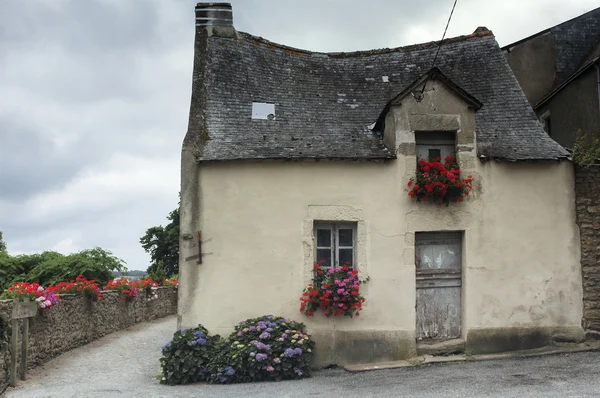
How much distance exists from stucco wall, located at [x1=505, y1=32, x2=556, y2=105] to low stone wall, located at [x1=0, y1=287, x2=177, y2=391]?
455 inches

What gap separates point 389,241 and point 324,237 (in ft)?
3.61

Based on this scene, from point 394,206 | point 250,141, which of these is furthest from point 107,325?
point 394,206

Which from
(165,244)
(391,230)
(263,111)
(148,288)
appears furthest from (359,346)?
(165,244)

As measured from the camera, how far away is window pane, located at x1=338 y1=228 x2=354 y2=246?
9.88 metres

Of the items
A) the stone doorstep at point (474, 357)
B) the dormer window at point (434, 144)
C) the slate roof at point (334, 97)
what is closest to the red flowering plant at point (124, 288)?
the slate roof at point (334, 97)

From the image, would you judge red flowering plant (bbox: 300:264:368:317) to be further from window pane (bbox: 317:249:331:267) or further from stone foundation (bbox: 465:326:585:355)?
stone foundation (bbox: 465:326:585:355)

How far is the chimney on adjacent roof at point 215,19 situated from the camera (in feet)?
38.6

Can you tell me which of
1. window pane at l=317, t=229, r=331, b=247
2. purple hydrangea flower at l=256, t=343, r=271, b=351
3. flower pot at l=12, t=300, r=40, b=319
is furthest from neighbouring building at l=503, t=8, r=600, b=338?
flower pot at l=12, t=300, r=40, b=319

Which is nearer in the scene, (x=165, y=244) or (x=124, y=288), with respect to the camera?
(x=124, y=288)

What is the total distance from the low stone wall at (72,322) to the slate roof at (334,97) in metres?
4.18

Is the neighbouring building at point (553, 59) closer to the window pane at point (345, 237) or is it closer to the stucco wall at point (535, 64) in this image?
the stucco wall at point (535, 64)

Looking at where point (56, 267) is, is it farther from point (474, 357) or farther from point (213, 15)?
point (474, 357)

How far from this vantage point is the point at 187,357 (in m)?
8.72

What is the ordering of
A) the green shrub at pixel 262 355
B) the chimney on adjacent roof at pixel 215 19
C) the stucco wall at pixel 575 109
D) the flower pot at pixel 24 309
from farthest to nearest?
the stucco wall at pixel 575 109, the chimney on adjacent roof at pixel 215 19, the flower pot at pixel 24 309, the green shrub at pixel 262 355
